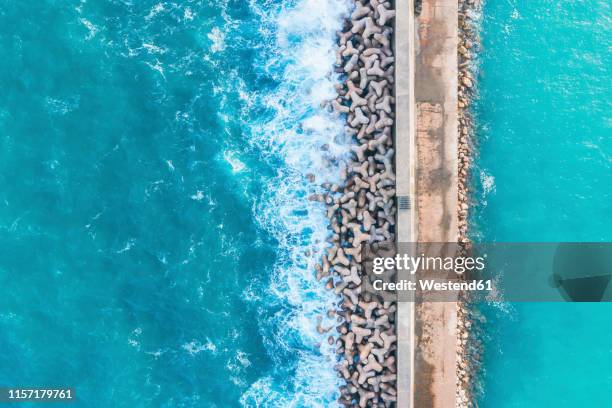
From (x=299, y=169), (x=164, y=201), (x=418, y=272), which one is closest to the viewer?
(x=418, y=272)

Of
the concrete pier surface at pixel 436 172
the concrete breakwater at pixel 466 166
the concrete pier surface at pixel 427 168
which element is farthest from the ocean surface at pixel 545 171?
the concrete pier surface at pixel 427 168

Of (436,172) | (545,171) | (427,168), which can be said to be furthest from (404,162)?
(545,171)

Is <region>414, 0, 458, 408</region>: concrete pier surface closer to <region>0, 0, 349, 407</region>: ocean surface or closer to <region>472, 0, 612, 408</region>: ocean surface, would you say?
<region>472, 0, 612, 408</region>: ocean surface

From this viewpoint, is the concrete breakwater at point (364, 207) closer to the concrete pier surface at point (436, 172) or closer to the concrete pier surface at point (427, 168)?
the concrete pier surface at point (427, 168)

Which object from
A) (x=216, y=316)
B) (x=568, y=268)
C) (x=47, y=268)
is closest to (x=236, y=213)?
(x=216, y=316)

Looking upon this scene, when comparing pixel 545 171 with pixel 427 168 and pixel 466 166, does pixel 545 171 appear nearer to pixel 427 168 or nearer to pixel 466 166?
pixel 466 166

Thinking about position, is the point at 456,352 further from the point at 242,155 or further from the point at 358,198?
the point at 242,155
